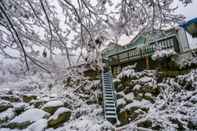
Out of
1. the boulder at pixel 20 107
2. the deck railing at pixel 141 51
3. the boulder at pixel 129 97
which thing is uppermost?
the deck railing at pixel 141 51

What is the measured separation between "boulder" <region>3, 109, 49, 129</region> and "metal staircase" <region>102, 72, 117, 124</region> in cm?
203

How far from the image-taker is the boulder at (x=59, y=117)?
5.33m

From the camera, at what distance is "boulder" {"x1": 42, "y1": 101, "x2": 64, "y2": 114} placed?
618 cm

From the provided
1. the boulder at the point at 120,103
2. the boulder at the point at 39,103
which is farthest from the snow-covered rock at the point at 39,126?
the boulder at the point at 120,103

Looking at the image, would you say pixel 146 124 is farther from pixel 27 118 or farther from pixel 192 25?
pixel 192 25

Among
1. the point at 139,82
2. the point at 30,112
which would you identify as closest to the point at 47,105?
the point at 30,112

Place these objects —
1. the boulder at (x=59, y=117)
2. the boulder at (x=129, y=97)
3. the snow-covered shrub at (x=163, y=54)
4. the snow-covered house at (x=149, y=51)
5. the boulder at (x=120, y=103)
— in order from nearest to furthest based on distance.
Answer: the boulder at (x=59, y=117), the boulder at (x=120, y=103), the boulder at (x=129, y=97), the snow-covered shrub at (x=163, y=54), the snow-covered house at (x=149, y=51)

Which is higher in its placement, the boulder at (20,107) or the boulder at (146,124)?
the boulder at (20,107)

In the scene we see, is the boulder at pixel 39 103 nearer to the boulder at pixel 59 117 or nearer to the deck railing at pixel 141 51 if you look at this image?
the boulder at pixel 59 117

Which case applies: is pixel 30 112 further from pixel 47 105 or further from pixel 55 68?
pixel 55 68

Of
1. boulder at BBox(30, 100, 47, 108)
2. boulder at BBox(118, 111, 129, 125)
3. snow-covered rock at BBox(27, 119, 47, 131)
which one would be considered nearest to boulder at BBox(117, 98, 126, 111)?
boulder at BBox(118, 111, 129, 125)

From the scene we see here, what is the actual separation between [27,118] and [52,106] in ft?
3.09

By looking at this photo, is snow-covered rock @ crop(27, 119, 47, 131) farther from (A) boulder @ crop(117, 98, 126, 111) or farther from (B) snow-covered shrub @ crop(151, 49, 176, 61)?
(B) snow-covered shrub @ crop(151, 49, 176, 61)

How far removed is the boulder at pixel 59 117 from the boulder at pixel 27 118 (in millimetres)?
409
